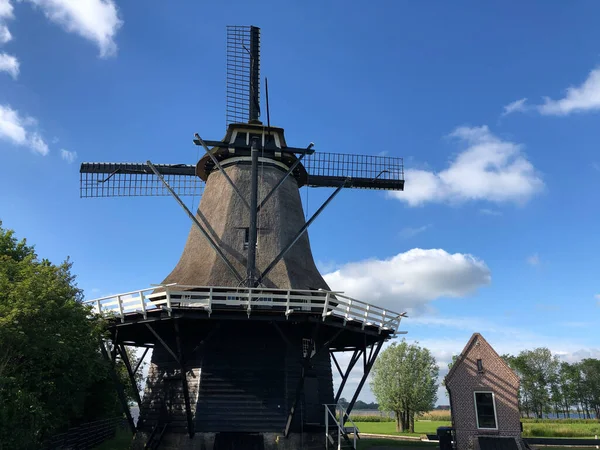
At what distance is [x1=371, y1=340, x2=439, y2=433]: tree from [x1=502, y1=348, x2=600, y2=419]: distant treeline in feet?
115

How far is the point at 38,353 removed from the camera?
38.3ft

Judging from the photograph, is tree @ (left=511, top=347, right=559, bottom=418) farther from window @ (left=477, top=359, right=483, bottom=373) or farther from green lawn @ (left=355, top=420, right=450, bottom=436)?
window @ (left=477, top=359, right=483, bottom=373)

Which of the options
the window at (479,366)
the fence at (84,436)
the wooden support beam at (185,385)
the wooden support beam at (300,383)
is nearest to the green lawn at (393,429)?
the window at (479,366)

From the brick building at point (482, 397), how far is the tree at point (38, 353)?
14160 mm

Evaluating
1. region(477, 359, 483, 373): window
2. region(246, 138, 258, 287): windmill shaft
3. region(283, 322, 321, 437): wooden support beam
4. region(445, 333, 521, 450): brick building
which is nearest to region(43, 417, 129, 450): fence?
region(283, 322, 321, 437): wooden support beam

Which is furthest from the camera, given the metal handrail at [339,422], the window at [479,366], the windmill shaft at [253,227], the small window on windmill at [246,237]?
the window at [479,366]

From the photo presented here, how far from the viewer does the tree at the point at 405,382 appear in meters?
A: 33.9

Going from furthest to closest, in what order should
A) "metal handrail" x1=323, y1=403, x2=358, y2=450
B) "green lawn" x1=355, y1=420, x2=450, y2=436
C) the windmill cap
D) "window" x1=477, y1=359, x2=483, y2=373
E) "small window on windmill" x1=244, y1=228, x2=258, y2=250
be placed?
"green lawn" x1=355, y1=420, x2=450, y2=436 < "window" x1=477, y1=359, x2=483, y2=373 < the windmill cap < "small window on windmill" x1=244, y1=228, x2=258, y2=250 < "metal handrail" x1=323, y1=403, x2=358, y2=450

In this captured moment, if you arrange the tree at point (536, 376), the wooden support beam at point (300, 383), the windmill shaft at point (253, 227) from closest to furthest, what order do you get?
1. the wooden support beam at point (300, 383)
2. the windmill shaft at point (253, 227)
3. the tree at point (536, 376)

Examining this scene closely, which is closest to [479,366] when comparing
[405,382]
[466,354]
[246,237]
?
[466,354]

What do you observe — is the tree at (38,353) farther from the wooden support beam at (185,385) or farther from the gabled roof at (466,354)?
the gabled roof at (466,354)

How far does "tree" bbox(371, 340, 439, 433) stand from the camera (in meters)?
33.9

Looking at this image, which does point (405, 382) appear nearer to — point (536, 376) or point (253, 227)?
point (253, 227)

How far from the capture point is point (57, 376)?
13312 mm
